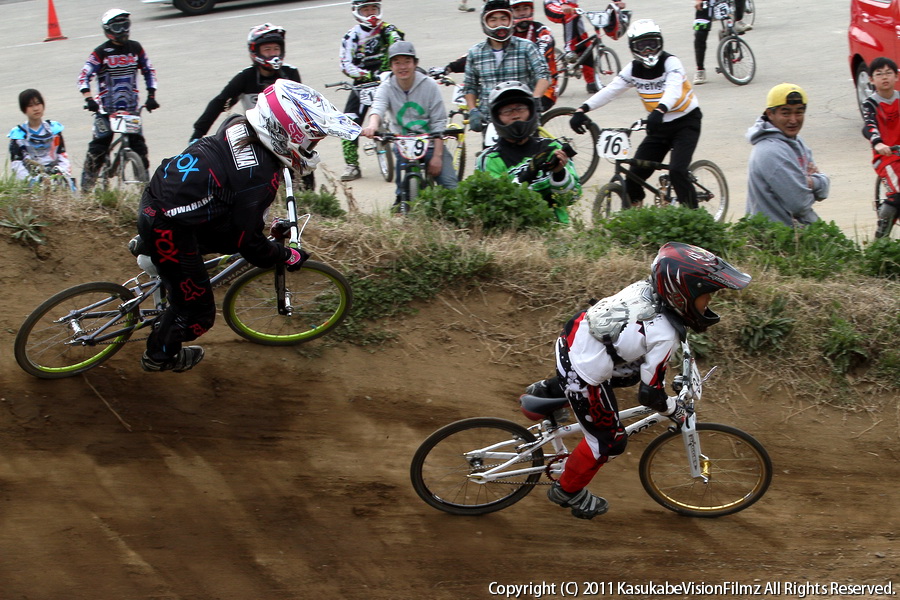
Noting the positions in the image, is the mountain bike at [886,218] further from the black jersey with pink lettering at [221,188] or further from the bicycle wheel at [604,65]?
the bicycle wheel at [604,65]

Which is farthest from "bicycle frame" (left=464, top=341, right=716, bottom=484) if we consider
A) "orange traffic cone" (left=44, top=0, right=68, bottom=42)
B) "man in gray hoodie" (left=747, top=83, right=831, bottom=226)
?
"orange traffic cone" (left=44, top=0, right=68, bottom=42)

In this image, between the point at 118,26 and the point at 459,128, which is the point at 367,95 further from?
the point at 118,26

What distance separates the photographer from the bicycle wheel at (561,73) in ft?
46.3

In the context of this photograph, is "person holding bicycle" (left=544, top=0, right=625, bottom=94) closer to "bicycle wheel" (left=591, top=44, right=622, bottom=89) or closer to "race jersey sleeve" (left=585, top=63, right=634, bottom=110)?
"bicycle wheel" (left=591, top=44, right=622, bottom=89)

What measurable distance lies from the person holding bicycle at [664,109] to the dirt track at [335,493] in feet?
9.91

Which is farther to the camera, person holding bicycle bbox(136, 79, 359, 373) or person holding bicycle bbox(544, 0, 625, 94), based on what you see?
person holding bicycle bbox(544, 0, 625, 94)

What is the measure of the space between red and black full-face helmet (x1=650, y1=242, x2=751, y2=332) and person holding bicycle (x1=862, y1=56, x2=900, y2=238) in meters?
4.63

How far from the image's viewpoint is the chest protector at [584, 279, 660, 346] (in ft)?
15.0

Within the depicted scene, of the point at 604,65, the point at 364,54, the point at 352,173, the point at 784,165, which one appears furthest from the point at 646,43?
the point at 604,65

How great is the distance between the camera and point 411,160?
28.2ft

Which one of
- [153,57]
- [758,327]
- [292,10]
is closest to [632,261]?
[758,327]

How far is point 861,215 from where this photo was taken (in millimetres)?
9500

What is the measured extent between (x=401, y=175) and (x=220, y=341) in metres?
2.99

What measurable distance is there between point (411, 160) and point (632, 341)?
14.9 feet
